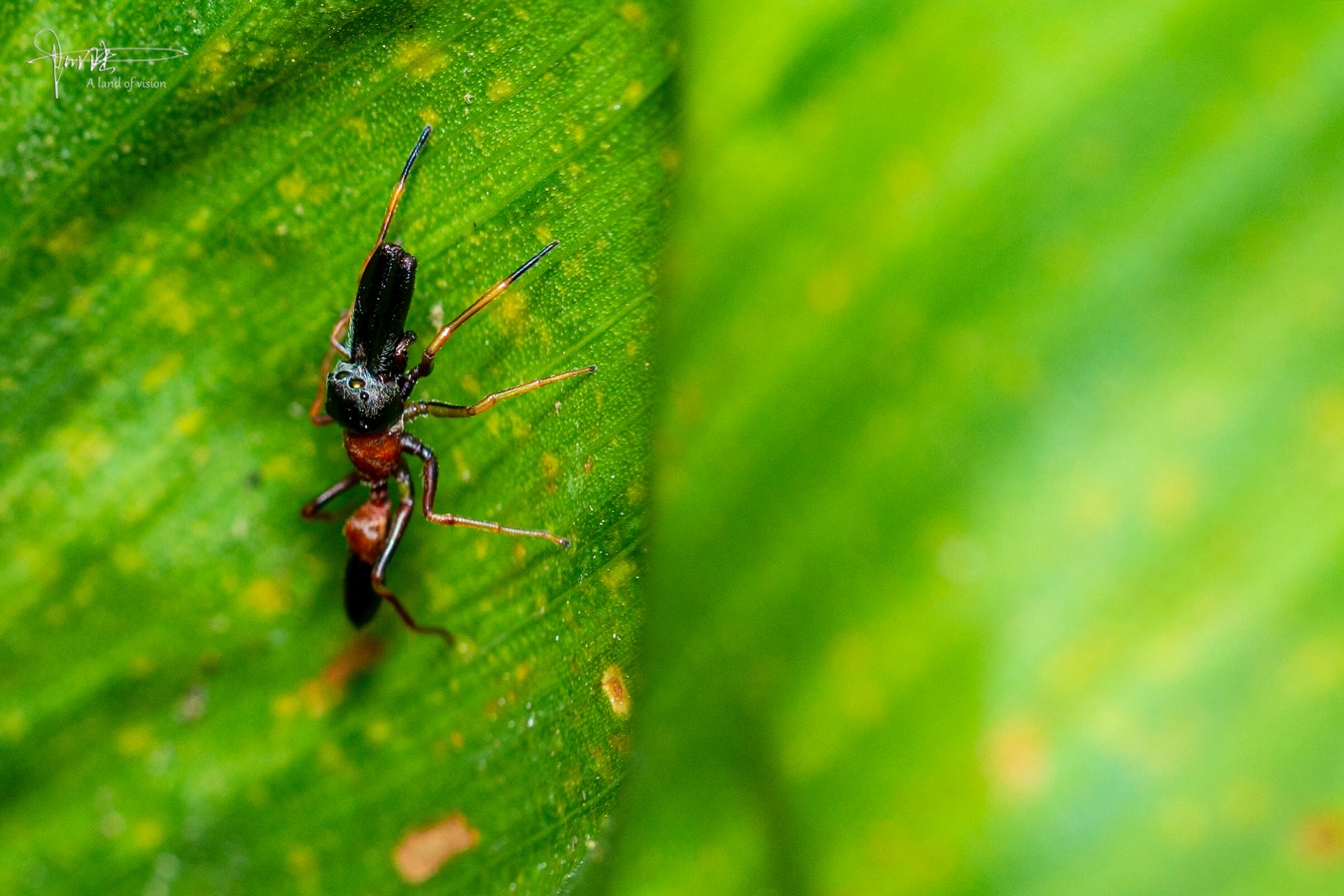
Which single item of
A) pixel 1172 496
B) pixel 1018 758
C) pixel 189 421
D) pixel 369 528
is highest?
pixel 189 421

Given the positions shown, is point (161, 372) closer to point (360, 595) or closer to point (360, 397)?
point (360, 397)

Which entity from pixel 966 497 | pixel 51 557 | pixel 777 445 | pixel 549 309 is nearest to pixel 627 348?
pixel 549 309

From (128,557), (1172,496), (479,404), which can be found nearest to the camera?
(1172,496)

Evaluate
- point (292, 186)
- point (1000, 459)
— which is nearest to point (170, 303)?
point (292, 186)

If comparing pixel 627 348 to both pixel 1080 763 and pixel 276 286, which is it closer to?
pixel 276 286

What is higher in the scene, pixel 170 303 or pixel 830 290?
pixel 170 303

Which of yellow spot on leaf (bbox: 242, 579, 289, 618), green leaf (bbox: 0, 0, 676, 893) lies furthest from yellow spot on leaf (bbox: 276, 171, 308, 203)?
yellow spot on leaf (bbox: 242, 579, 289, 618)

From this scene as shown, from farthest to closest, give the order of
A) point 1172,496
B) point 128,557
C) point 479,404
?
point 128,557 < point 479,404 < point 1172,496
